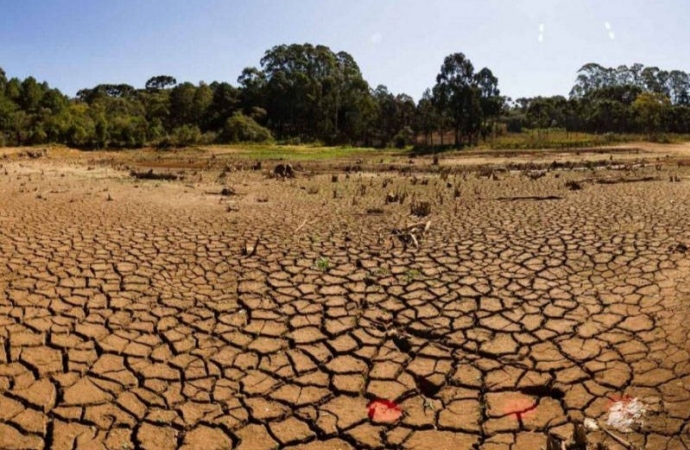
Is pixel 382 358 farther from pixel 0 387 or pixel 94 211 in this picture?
pixel 94 211

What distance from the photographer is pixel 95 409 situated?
2785 millimetres

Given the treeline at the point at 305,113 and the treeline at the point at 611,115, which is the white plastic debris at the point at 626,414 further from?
the treeline at the point at 611,115

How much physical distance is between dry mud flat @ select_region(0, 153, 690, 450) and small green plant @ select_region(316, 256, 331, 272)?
0.12 ft

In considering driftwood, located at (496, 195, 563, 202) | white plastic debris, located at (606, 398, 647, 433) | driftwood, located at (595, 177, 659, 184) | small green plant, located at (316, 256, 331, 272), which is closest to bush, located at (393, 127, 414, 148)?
driftwood, located at (595, 177, 659, 184)

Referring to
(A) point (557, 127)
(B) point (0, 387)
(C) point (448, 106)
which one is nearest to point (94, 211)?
(B) point (0, 387)

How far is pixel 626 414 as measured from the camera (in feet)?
8.46

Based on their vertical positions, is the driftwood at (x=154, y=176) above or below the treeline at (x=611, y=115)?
below

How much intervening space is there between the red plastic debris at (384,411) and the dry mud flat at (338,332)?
0.04m

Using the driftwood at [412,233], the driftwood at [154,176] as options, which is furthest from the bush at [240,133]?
the driftwood at [412,233]

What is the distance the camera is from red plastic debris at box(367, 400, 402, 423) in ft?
8.86

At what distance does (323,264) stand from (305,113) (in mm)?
42787

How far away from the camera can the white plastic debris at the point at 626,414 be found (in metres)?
2.48

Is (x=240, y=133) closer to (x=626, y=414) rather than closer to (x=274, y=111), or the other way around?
(x=274, y=111)

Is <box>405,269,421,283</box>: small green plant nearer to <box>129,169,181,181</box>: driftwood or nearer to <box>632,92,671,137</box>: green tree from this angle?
<box>129,169,181,181</box>: driftwood
